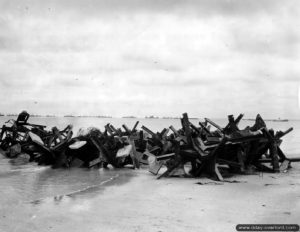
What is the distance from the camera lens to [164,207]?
773 centimetres

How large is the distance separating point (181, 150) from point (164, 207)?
390cm

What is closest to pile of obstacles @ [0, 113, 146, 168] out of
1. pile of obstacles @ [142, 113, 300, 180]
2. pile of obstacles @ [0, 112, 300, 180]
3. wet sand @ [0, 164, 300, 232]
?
pile of obstacles @ [0, 112, 300, 180]

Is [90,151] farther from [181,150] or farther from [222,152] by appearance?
[222,152]

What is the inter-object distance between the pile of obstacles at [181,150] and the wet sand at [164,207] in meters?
0.88

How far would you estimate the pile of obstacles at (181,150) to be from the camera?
38.0ft

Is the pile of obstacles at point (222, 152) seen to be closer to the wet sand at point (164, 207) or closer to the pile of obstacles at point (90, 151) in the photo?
the wet sand at point (164, 207)

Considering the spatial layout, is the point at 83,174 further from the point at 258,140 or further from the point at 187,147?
the point at 258,140

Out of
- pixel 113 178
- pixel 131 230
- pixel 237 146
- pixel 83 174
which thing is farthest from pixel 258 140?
pixel 131 230

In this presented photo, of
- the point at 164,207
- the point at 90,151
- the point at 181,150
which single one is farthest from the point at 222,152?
the point at 90,151

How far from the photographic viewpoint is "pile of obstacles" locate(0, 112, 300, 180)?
11586mm

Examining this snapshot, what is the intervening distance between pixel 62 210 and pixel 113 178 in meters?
4.92

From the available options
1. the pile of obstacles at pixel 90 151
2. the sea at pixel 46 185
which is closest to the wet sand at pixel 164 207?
the sea at pixel 46 185

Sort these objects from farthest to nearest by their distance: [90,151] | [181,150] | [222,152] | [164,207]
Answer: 1. [90,151]
2. [222,152]
3. [181,150]
4. [164,207]

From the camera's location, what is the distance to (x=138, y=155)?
1566cm
